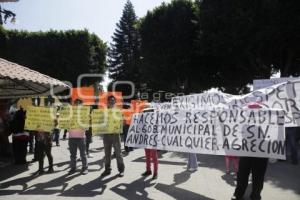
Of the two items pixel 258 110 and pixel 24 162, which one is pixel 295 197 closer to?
pixel 258 110

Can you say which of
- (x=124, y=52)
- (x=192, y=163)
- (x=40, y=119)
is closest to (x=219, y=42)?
(x=192, y=163)

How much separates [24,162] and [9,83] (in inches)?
105

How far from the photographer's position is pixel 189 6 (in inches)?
1372

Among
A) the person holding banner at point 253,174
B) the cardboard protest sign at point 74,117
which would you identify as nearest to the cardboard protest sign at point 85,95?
the cardboard protest sign at point 74,117

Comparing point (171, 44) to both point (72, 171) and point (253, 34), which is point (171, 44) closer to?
point (253, 34)

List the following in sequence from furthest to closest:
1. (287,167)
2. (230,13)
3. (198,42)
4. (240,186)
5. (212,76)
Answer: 1. (212,76)
2. (198,42)
3. (230,13)
4. (287,167)
5. (240,186)

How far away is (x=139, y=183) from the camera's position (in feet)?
30.3

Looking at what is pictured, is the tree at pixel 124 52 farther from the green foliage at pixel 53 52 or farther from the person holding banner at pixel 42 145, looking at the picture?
the person holding banner at pixel 42 145

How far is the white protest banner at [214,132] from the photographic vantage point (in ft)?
23.8

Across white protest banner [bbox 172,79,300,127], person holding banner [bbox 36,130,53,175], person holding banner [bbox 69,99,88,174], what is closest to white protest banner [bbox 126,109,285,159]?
white protest banner [bbox 172,79,300,127]

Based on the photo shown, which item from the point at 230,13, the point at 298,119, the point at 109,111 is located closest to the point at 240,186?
the point at 298,119

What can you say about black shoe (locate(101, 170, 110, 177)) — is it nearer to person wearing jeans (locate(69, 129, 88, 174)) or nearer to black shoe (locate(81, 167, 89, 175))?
black shoe (locate(81, 167, 89, 175))

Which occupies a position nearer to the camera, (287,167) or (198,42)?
(287,167)

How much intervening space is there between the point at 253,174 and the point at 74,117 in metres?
5.46
